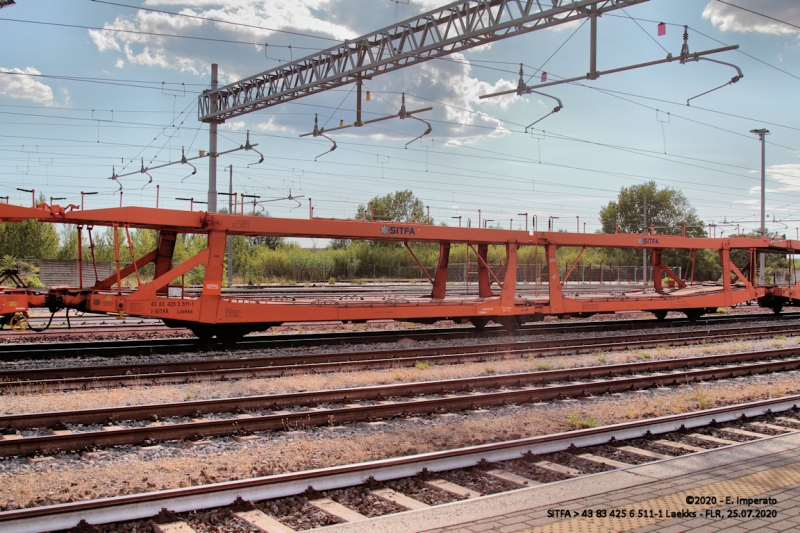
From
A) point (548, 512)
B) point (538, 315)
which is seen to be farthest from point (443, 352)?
point (548, 512)

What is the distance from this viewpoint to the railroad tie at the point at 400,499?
5.12 m

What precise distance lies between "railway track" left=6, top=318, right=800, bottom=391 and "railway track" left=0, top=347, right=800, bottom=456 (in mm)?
2343

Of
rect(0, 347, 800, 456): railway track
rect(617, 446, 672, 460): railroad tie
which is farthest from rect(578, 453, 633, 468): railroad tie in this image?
rect(0, 347, 800, 456): railway track

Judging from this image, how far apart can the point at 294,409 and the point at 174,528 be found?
3.84 m

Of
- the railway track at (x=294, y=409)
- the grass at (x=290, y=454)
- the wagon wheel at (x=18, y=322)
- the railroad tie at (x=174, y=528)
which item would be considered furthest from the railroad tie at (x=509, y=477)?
the wagon wheel at (x=18, y=322)

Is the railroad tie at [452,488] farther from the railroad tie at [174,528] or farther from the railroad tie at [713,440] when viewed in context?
the railroad tie at [713,440]

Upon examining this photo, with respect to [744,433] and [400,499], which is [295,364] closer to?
[400,499]

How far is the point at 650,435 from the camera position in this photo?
7328 mm

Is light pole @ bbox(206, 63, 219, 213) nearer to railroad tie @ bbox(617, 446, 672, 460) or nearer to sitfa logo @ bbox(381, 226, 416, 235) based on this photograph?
sitfa logo @ bbox(381, 226, 416, 235)

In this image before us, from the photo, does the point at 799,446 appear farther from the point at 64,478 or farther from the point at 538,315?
the point at 538,315

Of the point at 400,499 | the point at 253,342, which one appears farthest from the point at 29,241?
the point at 400,499

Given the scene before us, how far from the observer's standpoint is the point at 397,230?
52.1 ft

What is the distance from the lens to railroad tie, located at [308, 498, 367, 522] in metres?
4.87

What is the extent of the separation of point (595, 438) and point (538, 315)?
1177cm
